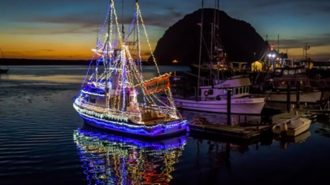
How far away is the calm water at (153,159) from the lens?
26922 millimetres

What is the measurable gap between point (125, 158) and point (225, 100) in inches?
1017

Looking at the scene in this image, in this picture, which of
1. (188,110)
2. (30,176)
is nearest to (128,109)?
(30,176)

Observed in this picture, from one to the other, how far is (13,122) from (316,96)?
45.9 meters

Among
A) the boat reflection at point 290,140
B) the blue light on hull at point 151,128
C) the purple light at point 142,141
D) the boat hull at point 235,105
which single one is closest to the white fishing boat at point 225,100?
the boat hull at point 235,105

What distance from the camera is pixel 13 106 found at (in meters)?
65.1

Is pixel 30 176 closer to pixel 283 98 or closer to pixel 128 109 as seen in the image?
pixel 128 109

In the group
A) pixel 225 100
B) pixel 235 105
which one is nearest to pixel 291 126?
→ pixel 235 105

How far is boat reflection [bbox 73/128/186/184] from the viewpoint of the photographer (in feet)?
88.3

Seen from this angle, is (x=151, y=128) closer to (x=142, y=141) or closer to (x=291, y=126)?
(x=142, y=141)

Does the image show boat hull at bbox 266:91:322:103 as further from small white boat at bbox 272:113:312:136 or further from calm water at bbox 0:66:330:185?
small white boat at bbox 272:113:312:136

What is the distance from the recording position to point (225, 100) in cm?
5500

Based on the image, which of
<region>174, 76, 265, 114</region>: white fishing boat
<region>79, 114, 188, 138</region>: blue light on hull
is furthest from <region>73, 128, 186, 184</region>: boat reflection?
<region>174, 76, 265, 114</region>: white fishing boat

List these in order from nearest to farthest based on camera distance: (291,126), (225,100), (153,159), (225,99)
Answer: (153,159) → (291,126) → (225,100) → (225,99)

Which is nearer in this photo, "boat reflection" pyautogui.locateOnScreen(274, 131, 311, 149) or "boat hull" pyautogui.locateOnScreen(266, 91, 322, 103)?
"boat reflection" pyautogui.locateOnScreen(274, 131, 311, 149)
